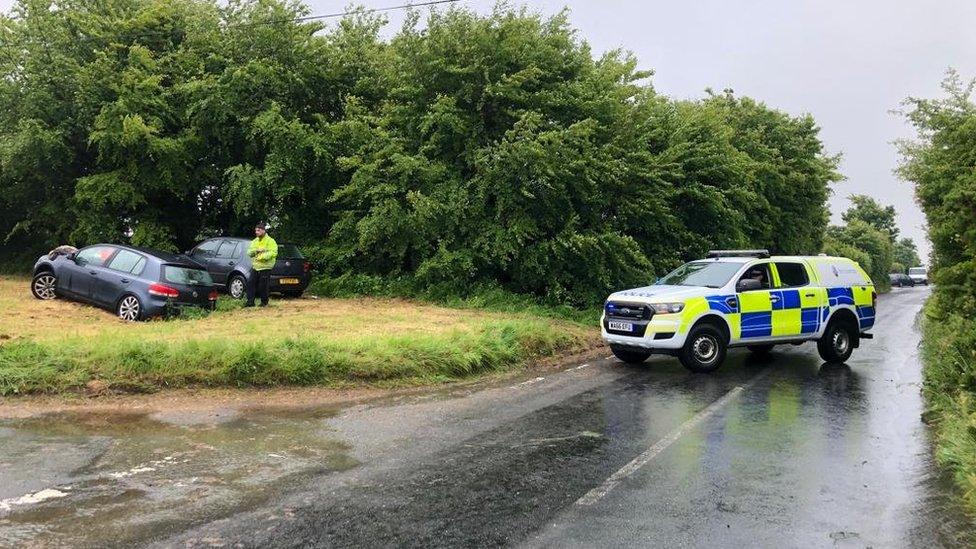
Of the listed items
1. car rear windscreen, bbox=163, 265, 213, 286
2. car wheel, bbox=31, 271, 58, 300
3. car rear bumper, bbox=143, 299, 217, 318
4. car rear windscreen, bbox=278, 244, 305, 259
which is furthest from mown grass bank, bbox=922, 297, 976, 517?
car wheel, bbox=31, 271, 58, 300

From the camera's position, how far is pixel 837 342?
12.3m

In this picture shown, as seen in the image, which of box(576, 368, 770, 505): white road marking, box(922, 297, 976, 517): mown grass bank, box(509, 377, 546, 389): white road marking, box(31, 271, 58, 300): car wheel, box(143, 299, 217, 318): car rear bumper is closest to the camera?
box(576, 368, 770, 505): white road marking

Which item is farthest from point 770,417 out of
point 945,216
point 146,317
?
point 146,317

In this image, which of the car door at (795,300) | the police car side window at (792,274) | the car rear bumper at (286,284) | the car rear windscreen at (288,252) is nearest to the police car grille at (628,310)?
the car door at (795,300)

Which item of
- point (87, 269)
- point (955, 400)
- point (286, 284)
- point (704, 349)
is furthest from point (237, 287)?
point (955, 400)

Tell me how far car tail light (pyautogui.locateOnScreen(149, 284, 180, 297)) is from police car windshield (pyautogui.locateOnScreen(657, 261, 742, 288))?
899 cm

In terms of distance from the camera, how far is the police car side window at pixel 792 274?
11914mm

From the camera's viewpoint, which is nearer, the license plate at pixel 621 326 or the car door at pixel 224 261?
the license plate at pixel 621 326

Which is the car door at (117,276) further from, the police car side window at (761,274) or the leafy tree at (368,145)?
the police car side window at (761,274)

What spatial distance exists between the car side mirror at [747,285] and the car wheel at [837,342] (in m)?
1.82

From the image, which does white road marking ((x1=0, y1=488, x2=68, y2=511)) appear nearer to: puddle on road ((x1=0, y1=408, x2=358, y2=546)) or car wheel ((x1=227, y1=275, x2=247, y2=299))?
puddle on road ((x1=0, y1=408, x2=358, y2=546))

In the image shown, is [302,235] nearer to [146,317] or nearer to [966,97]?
[146,317]

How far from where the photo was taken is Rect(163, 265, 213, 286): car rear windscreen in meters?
13.3

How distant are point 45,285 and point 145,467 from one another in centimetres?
1111
